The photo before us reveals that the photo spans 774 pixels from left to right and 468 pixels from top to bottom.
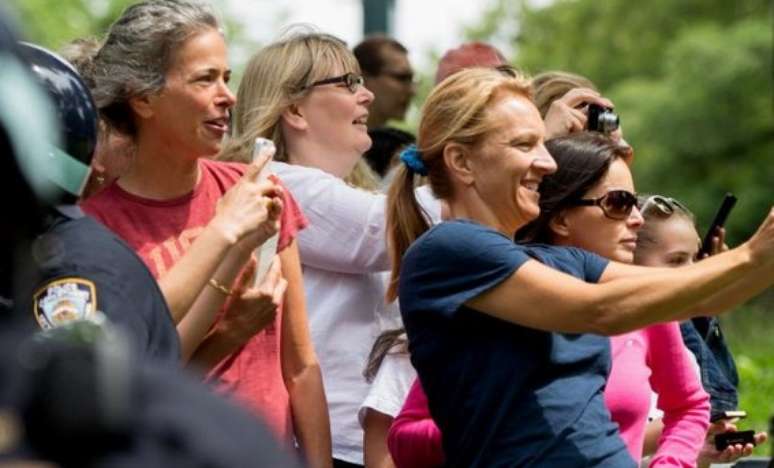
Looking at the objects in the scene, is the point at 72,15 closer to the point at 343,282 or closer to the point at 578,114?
the point at 578,114

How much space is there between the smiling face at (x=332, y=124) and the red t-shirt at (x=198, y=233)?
2.40 ft

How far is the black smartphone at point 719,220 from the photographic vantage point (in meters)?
5.45

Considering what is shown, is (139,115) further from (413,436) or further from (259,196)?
(413,436)

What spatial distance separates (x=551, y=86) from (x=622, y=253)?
3.22ft

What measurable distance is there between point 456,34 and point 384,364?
1792 inches

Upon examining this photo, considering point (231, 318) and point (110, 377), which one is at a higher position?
point (110, 377)

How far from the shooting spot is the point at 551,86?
5762 millimetres

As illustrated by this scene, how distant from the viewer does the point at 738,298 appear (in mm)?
4090

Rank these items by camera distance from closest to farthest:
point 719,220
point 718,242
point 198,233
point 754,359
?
1. point 198,233
2. point 719,220
3. point 718,242
4. point 754,359

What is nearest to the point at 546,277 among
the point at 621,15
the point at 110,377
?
the point at 110,377

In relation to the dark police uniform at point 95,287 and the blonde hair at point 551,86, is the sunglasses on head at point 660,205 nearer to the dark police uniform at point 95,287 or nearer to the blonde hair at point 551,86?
the blonde hair at point 551,86

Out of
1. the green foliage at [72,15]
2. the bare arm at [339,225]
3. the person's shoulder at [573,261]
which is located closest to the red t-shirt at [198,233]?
the bare arm at [339,225]

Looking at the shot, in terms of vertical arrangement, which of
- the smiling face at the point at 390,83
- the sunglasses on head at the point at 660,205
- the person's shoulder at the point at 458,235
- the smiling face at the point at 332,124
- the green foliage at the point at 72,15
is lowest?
the green foliage at the point at 72,15

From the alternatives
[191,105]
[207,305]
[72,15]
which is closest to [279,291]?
[207,305]
